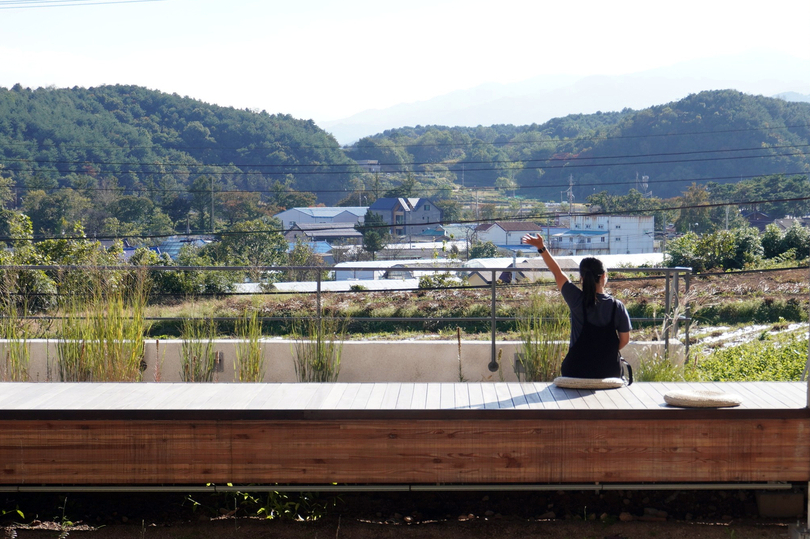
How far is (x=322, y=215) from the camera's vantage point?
233ft

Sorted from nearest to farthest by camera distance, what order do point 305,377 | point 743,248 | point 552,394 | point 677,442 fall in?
point 677,442 < point 552,394 < point 305,377 < point 743,248

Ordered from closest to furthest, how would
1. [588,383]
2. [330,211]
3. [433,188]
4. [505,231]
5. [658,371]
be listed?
[588,383]
[658,371]
[505,231]
[330,211]
[433,188]

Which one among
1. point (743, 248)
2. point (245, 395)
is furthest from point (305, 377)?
point (743, 248)

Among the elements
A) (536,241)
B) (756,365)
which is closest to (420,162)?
(756,365)

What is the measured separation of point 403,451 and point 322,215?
69.1 metres

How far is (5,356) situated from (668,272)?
155 inches

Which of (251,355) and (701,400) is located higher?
(701,400)

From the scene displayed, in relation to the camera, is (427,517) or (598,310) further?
(598,310)

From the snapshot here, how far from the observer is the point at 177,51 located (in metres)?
5.23

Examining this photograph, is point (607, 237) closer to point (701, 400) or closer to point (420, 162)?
point (420, 162)

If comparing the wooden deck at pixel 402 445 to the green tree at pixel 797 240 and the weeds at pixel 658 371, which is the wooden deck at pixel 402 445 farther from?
the green tree at pixel 797 240

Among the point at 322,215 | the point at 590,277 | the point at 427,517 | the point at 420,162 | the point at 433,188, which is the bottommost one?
the point at 427,517

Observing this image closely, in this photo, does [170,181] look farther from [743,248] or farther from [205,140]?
[743,248]

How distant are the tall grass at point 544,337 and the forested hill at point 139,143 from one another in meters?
51.4
